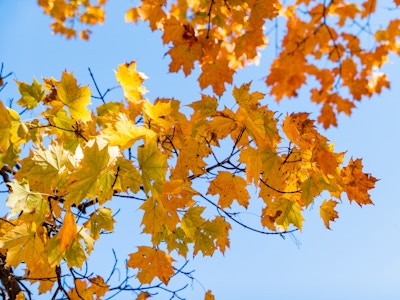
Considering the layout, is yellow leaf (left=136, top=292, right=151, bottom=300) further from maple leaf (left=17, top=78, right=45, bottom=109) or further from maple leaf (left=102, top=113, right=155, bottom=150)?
maple leaf (left=102, top=113, right=155, bottom=150)

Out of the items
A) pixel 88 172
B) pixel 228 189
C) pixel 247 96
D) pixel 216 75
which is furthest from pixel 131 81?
pixel 216 75

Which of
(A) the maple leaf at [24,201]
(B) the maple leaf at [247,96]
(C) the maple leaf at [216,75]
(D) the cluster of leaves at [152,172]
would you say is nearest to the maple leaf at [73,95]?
(D) the cluster of leaves at [152,172]

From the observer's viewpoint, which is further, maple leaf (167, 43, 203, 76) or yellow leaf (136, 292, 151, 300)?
maple leaf (167, 43, 203, 76)

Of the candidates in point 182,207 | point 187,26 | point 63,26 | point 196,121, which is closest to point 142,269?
point 182,207

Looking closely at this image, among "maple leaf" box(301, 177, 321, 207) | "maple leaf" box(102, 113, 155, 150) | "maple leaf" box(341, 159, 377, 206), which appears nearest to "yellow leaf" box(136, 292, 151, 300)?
"maple leaf" box(301, 177, 321, 207)

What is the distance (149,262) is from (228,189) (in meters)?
0.61

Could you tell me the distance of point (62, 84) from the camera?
1.97m

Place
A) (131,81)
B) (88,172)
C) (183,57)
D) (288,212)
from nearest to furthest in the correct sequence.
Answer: (88,172), (288,212), (131,81), (183,57)

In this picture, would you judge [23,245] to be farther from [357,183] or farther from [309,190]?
[357,183]

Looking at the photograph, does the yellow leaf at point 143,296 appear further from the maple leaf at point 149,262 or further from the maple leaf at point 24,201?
the maple leaf at point 24,201

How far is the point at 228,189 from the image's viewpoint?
2.13 metres

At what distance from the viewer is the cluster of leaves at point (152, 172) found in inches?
64.9

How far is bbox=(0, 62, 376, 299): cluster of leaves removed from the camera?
165cm

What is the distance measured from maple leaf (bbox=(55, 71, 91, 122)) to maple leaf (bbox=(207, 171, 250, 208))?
0.75 meters
